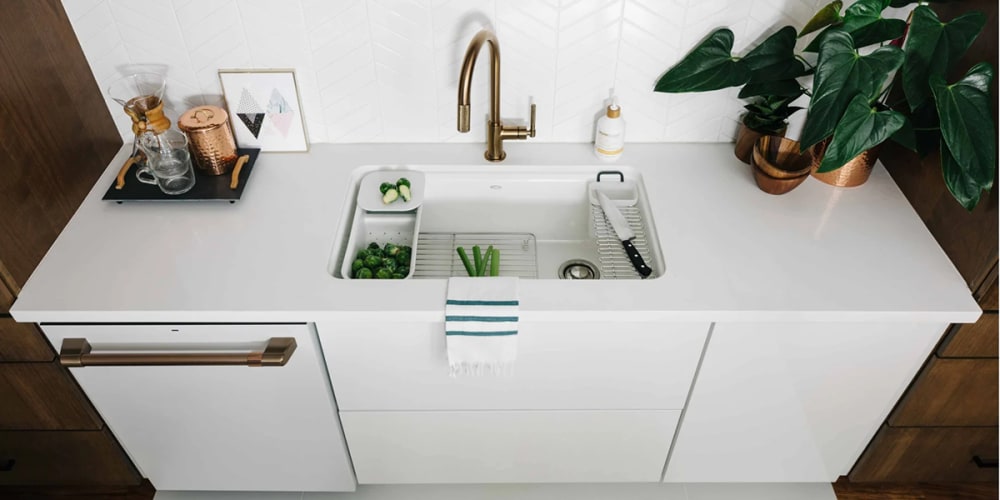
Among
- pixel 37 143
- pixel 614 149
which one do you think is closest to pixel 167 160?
pixel 37 143

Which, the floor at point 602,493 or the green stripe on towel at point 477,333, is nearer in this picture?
the green stripe on towel at point 477,333

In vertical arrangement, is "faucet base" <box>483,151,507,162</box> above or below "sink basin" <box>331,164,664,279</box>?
above

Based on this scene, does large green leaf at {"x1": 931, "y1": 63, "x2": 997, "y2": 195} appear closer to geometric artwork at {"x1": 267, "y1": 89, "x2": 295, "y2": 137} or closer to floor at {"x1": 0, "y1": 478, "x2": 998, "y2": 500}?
floor at {"x1": 0, "y1": 478, "x2": 998, "y2": 500}

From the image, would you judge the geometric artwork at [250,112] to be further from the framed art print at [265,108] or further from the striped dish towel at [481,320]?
the striped dish towel at [481,320]

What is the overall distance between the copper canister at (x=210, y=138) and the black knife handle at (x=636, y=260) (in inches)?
33.9

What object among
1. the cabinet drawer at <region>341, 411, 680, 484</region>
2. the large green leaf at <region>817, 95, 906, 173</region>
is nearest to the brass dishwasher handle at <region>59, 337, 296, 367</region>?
the cabinet drawer at <region>341, 411, 680, 484</region>

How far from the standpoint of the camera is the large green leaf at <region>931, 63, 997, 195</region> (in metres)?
1.10

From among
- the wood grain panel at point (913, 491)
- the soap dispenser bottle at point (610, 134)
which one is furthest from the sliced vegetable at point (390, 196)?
the wood grain panel at point (913, 491)

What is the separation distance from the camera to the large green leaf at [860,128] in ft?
3.79

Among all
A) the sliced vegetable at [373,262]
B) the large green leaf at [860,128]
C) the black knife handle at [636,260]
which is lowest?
the sliced vegetable at [373,262]

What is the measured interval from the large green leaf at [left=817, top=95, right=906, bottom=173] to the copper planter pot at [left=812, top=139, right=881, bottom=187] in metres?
0.23

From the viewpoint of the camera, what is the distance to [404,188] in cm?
146

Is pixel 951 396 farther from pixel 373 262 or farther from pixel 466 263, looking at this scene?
pixel 373 262

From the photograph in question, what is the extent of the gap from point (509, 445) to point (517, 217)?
A: 0.53 metres
